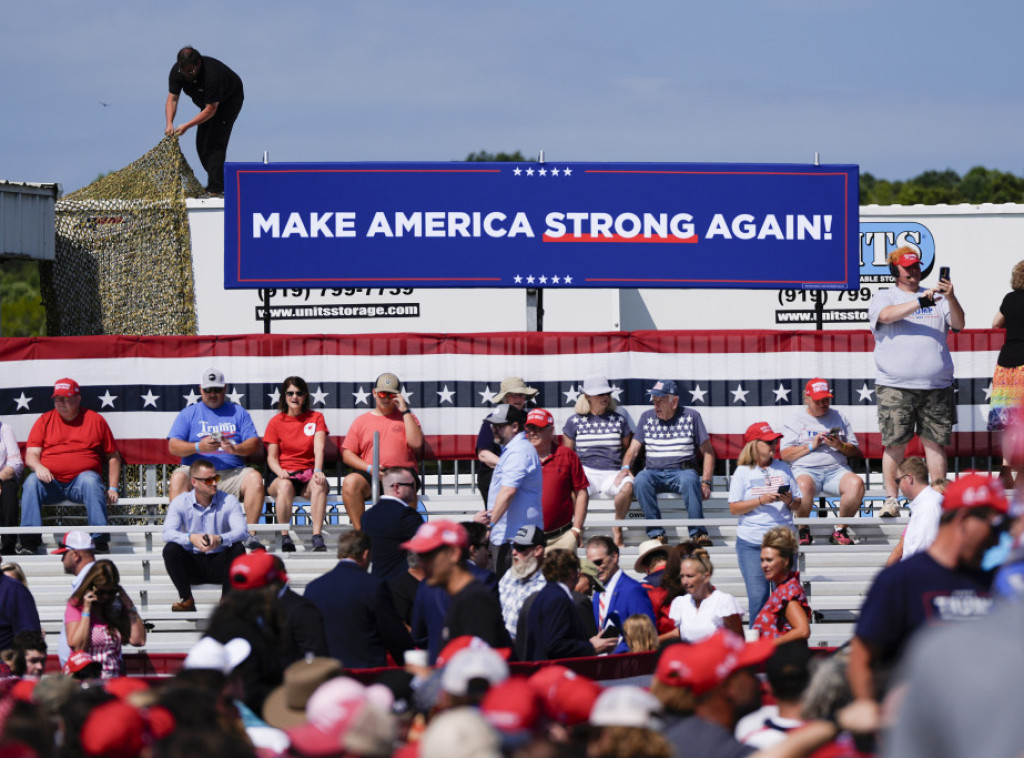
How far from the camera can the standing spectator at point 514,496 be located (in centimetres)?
929

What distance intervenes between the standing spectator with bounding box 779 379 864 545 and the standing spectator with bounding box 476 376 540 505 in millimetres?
2129

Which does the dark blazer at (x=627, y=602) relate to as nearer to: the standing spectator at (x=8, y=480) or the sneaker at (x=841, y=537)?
the sneaker at (x=841, y=537)

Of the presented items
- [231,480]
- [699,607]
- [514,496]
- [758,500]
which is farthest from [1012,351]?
[231,480]

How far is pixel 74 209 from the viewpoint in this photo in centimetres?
1453

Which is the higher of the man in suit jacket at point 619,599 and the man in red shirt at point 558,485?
the man in red shirt at point 558,485

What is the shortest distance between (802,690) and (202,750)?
88.5 inches

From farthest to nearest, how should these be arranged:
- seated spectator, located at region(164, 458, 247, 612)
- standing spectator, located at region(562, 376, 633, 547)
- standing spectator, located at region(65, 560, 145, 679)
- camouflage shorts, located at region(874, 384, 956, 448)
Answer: standing spectator, located at region(562, 376, 633, 547)
camouflage shorts, located at region(874, 384, 956, 448)
seated spectator, located at region(164, 458, 247, 612)
standing spectator, located at region(65, 560, 145, 679)

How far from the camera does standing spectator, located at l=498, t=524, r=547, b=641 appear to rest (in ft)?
26.4

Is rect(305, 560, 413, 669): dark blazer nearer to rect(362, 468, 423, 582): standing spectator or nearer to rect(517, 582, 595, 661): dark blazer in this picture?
rect(517, 582, 595, 661): dark blazer

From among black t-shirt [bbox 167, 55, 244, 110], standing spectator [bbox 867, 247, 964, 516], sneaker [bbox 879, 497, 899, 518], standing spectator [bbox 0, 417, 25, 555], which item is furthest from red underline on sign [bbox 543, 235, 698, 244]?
standing spectator [bbox 0, 417, 25, 555]

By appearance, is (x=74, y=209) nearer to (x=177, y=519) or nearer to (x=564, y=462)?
(x=177, y=519)

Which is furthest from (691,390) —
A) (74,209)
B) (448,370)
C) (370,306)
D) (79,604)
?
(74,209)

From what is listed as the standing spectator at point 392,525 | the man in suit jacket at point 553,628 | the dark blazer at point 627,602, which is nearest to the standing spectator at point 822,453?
the dark blazer at point 627,602

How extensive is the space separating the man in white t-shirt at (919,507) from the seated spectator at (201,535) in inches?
183
